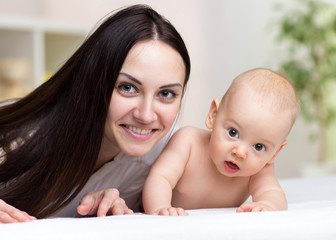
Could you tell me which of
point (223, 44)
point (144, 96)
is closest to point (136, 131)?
point (144, 96)

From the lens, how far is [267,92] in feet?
4.29

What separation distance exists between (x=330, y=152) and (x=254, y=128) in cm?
376

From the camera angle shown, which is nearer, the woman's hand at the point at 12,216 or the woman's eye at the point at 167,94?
the woman's hand at the point at 12,216

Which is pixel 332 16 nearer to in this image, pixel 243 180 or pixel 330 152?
pixel 330 152

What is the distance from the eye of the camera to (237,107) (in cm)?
130

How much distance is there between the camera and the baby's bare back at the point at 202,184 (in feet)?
4.72

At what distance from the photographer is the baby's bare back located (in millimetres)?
1439

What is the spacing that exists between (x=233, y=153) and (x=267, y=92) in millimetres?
182

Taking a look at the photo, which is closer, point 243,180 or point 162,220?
point 162,220

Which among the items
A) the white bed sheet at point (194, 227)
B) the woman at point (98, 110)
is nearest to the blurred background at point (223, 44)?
the woman at point (98, 110)

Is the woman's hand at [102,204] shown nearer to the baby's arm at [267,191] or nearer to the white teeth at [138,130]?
the white teeth at [138,130]

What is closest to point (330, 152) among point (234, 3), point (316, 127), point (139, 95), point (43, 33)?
point (316, 127)

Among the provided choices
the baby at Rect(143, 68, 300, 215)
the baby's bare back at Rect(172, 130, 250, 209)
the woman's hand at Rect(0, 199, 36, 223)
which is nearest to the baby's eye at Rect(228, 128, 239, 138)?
the baby at Rect(143, 68, 300, 215)

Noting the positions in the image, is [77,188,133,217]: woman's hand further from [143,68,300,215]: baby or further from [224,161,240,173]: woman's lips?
[224,161,240,173]: woman's lips
